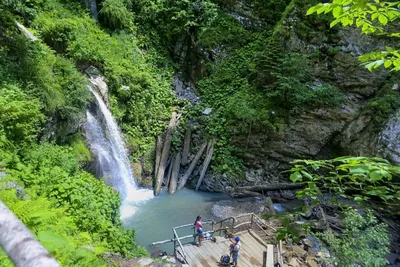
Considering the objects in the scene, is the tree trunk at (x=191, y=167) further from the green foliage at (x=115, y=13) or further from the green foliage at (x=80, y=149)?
the green foliage at (x=115, y=13)

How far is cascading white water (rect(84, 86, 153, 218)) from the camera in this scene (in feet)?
31.7

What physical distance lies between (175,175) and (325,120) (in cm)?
702

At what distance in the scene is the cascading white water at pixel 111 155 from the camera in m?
9.66

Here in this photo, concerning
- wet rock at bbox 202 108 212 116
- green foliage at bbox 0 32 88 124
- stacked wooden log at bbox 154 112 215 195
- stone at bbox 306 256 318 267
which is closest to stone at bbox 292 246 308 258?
stone at bbox 306 256 318 267

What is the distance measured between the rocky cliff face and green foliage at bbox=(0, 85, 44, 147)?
7.28m

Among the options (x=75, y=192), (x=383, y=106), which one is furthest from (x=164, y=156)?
(x=383, y=106)

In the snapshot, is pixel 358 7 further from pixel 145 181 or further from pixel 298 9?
pixel 298 9

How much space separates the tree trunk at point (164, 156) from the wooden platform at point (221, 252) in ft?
12.5

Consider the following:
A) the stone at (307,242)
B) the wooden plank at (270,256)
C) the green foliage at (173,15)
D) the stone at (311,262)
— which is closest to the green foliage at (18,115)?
the wooden plank at (270,256)

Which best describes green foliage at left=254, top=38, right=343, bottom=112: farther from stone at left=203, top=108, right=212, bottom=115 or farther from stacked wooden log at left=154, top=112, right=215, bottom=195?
stacked wooden log at left=154, top=112, right=215, bottom=195

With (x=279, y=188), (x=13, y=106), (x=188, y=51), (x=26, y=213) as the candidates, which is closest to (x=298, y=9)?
(x=188, y=51)

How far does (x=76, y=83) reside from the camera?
28.2ft

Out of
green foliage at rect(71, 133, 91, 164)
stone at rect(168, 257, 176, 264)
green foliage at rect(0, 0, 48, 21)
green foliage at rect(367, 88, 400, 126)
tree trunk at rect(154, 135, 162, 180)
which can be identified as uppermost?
green foliage at rect(0, 0, 48, 21)

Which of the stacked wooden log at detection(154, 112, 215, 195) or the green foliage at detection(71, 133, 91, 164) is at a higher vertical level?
the green foliage at detection(71, 133, 91, 164)
